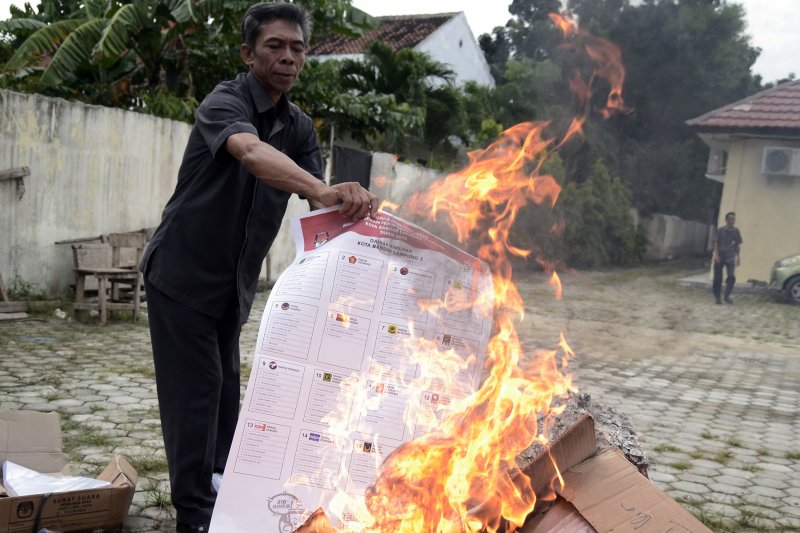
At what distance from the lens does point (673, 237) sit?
26.0 m

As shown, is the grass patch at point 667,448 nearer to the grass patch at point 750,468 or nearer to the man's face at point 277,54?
the grass patch at point 750,468

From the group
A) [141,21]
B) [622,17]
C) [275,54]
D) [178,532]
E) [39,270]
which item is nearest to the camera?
[275,54]

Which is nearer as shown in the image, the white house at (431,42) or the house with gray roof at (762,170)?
the house with gray roof at (762,170)

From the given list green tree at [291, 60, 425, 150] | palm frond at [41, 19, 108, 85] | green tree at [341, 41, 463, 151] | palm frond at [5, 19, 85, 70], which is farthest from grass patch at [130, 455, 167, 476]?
green tree at [341, 41, 463, 151]

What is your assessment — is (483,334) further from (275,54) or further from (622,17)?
(622,17)

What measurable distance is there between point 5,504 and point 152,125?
8.80 m

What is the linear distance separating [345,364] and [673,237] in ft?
83.4

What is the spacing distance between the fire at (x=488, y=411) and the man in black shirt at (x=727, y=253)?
1422cm

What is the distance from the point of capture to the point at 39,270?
9.20 m

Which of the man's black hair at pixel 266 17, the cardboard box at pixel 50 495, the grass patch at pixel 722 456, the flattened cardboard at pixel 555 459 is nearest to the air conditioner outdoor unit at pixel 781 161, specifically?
the grass patch at pixel 722 456

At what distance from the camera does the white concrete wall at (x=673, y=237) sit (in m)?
24.1

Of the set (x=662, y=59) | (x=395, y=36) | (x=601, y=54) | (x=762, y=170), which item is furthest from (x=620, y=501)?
(x=395, y=36)

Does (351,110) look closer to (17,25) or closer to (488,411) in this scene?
(17,25)

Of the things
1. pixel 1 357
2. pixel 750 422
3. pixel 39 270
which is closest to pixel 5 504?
pixel 1 357
